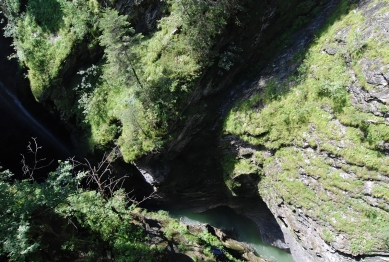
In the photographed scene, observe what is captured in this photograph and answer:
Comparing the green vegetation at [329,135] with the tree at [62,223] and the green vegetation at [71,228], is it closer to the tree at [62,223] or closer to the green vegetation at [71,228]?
the green vegetation at [71,228]

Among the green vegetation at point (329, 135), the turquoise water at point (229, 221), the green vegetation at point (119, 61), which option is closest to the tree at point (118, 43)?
the green vegetation at point (119, 61)

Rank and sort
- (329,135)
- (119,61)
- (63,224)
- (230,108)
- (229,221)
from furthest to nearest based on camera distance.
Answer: (229,221), (230,108), (119,61), (329,135), (63,224)

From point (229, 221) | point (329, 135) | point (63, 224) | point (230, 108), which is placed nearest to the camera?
point (63, 224)

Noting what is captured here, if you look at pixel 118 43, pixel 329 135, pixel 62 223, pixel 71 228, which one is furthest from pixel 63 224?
pixel 329 135

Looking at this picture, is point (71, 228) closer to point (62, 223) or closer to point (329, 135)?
point (62, 223)

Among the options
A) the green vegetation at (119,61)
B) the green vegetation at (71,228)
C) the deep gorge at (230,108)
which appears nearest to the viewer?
the green vegetation at (71,228)

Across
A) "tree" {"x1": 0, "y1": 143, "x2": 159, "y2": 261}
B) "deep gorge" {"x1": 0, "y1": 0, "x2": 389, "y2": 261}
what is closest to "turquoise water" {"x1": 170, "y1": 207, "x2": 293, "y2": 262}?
"deep gorge" {"x1": 0, "y1": 0, "x2": 389, "y2": 261}

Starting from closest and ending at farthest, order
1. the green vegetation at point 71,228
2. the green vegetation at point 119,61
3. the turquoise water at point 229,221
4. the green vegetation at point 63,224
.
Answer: the green vegetation at point 63,224
the green vegetation at point 71,228
the green vegetation at point 119,61
the turquoise water at point 229,221
